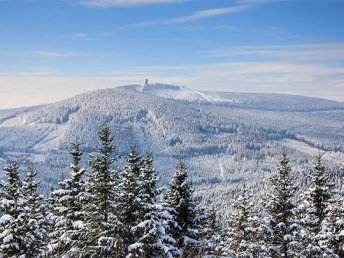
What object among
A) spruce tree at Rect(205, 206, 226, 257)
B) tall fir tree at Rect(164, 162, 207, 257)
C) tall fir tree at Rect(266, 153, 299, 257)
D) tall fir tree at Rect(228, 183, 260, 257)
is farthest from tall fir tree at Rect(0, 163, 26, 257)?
tall fir tree at Rect(266, 153, 299, 257)

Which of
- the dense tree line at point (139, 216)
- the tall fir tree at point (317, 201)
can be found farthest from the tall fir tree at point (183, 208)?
the tall fir tree at point (317, 201)

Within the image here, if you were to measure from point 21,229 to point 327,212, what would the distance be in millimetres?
21255

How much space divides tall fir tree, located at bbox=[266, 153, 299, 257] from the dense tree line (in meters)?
0.07

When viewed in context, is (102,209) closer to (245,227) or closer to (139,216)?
(139,216)

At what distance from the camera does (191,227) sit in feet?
92.6

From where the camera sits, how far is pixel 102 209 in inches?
995

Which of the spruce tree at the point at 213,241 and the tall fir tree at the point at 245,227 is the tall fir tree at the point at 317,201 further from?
the spruce tree at the point at 213,241

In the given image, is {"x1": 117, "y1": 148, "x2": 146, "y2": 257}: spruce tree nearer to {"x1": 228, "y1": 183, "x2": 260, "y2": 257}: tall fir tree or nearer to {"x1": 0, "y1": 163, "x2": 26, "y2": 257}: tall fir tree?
{"x1": 0, "y1": 163, "x2": 26, "y2": 257}: tall fir tree

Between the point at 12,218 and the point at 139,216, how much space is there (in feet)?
24.5

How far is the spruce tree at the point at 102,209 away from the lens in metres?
24.0

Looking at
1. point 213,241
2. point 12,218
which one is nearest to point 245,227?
point 213,241

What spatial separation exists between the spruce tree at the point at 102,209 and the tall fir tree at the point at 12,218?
150 inches

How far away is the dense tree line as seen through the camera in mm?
24219

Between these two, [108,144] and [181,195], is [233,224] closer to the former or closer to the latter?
[181,195]
